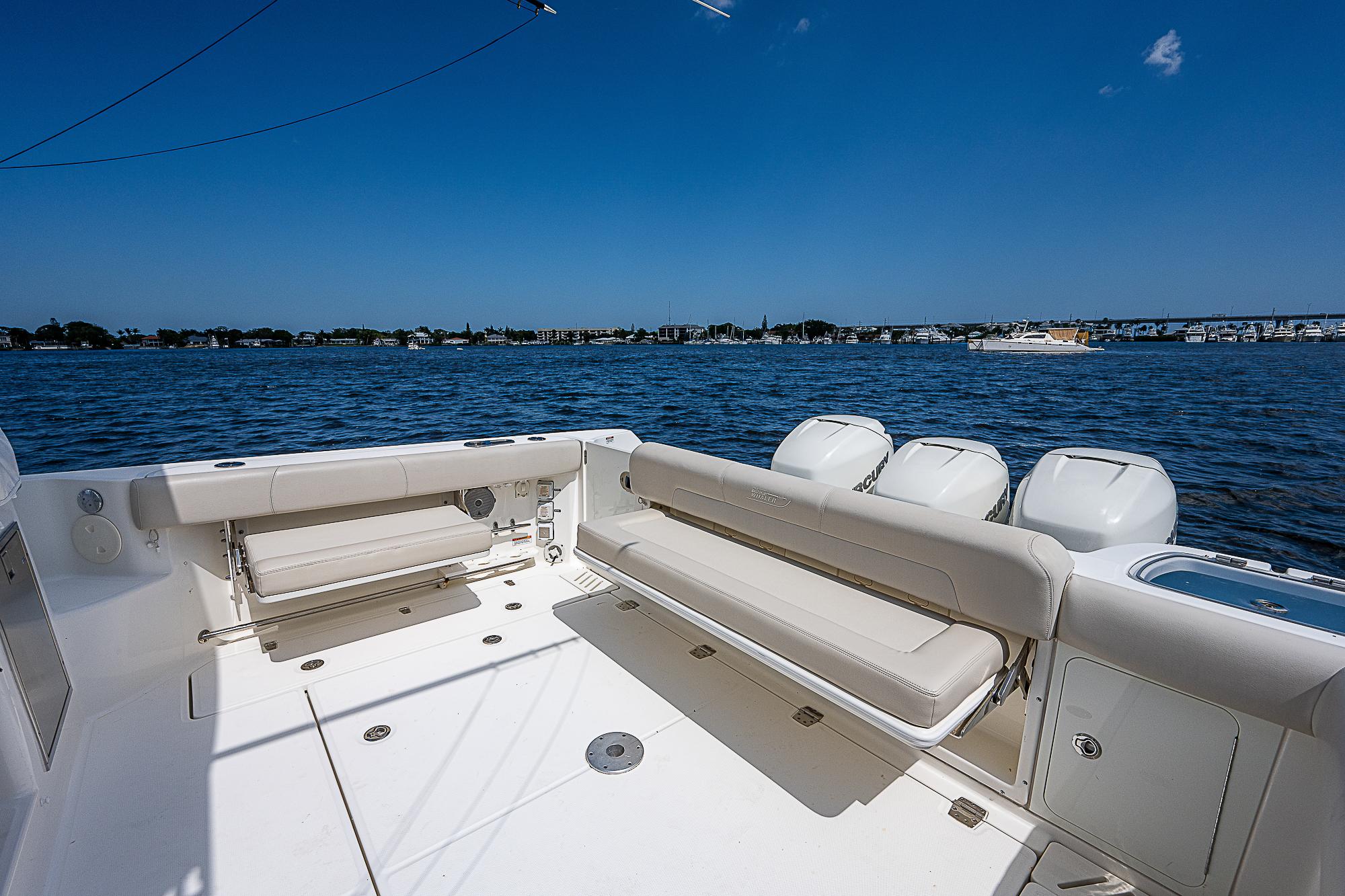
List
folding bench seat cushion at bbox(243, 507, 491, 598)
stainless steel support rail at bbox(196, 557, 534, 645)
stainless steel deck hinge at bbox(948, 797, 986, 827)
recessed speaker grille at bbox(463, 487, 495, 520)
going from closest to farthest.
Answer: stainless steel deck hinge at bbox(948, 797, 986, 827) < folding bench seat cushion at bbox(243, 507, 491, 598) < stainless steel support rail at bbox(196, 557, 534, 645) < recessed speaker grille at bbox(463, 487, 495, 520)

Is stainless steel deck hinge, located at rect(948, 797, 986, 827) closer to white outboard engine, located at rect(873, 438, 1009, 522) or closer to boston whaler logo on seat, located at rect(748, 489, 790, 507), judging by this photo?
white outboard engine, located at rect(873, 438, 1009, 522)

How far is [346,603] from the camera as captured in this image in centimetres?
259

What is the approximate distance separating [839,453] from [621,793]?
5.07ft

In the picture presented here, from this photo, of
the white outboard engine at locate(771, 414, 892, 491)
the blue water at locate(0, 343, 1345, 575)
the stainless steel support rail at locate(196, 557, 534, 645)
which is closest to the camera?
the stainless steel support rail at locate(196, 557, 534, 645)

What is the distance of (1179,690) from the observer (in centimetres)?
120

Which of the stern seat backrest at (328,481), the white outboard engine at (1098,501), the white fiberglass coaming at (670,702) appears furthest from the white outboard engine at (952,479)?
the stern seat backrest at (328,481)

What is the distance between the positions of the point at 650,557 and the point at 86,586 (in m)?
1.93

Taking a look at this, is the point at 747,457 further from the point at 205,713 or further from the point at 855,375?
the point at 855,375

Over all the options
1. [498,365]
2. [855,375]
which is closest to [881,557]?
[855,375]

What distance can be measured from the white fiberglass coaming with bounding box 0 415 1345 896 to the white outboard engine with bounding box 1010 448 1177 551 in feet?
0.09

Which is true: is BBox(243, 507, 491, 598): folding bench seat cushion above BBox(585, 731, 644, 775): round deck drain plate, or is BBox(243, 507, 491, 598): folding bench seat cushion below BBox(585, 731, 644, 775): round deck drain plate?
above

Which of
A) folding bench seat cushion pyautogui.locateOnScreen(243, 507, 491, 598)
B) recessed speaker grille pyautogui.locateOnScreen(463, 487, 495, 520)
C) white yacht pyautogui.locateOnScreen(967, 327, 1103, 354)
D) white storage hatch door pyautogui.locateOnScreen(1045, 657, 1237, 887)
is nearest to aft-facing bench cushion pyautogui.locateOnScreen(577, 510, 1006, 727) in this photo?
white storage hatch door pyautogui.locateOnScreen(1045, 657, 1237, 887)

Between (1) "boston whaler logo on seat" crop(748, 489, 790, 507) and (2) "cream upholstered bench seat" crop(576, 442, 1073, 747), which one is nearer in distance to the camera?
(2) "cream upholstered bench seat" crop(576, 442, 1073, 747)

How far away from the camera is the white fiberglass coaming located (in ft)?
3.99
